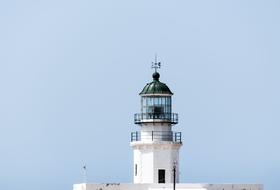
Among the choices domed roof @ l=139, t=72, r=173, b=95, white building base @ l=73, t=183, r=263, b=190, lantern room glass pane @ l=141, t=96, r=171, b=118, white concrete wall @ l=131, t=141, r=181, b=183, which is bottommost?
white building base @ l=73, t=183, r=263, b=190

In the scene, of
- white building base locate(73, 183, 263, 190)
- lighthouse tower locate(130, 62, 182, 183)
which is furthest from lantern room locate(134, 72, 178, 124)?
white building base locate(73, 183, 263, 190)

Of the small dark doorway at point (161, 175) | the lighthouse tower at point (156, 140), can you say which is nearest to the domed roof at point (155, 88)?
the lighthouse tower at point (156, 140)

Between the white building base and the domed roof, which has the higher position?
the domed roof

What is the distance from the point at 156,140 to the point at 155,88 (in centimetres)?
243

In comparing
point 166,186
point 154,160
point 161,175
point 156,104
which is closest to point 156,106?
point 156,104

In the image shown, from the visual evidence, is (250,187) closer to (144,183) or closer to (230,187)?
(230,187)

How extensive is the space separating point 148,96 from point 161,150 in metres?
2.59

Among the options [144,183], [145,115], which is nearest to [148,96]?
[145,115]

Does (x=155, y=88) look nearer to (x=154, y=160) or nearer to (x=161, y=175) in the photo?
(x=154, y=160)

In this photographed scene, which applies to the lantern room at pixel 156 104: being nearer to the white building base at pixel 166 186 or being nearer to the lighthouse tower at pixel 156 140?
the lighthouse tower at pixel 156 140

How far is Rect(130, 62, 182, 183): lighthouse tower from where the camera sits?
54.6m

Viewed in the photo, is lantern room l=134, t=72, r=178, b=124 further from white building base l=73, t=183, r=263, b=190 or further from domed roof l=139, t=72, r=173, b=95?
white building base l=73, t=183, r=263, b=190

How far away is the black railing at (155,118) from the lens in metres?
55.0

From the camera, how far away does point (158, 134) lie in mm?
54906
